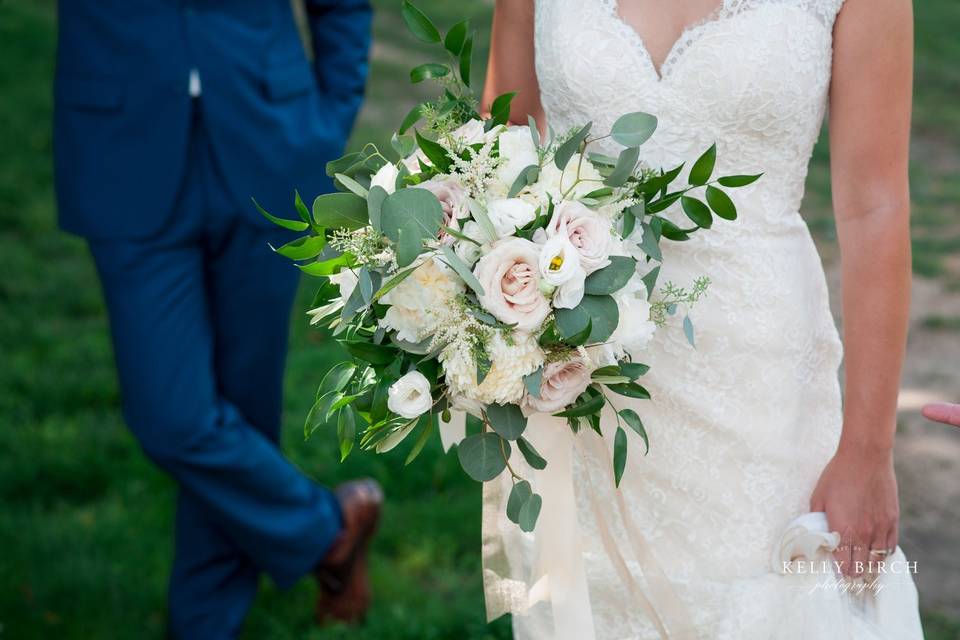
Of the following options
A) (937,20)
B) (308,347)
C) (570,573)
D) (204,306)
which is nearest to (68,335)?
(308,347)

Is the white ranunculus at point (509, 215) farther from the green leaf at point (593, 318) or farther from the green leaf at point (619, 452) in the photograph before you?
the green leaf at point (619, 452)

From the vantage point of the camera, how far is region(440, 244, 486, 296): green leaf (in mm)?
1731

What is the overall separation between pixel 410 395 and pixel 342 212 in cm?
33

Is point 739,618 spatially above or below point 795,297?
below

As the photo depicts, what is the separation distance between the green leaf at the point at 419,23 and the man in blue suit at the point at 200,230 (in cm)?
125

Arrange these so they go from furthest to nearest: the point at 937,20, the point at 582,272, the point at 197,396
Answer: the point at 937,20 < the point at 197,396 < the point at 582,272

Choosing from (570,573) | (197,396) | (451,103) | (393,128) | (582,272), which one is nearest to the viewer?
(582,272)

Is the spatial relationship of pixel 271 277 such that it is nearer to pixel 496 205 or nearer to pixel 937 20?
pixel 496 205

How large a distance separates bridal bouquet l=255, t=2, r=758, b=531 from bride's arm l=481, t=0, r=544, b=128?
1.88 feet

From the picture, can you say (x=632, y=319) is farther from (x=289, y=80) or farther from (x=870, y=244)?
(x=289, y=80)

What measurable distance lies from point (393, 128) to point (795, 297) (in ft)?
23.6

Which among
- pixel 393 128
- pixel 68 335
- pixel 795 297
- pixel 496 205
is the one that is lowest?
pixel 68 335

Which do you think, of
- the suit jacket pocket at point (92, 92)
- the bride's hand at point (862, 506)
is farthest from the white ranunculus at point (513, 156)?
the suit jacket pocket at point (92, 92)

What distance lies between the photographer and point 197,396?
320 cm
